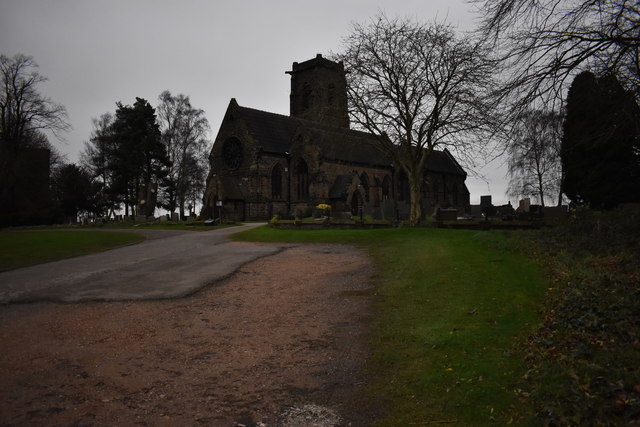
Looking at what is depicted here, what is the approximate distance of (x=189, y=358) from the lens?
7.35m

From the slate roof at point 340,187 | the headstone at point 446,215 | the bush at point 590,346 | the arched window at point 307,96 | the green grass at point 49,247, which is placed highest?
the arched window at point 307,96

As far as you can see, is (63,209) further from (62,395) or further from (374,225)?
(62,395)

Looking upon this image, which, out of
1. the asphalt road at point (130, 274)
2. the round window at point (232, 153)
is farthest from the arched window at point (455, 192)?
the asphalt road at point (130, 274)

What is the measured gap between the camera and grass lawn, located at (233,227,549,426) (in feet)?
17.9

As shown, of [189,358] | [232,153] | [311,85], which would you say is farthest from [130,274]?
[311,85]

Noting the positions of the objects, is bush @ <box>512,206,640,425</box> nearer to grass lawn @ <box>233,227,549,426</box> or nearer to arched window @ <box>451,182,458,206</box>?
grass lawn @ <box>233,227,549,426</box>

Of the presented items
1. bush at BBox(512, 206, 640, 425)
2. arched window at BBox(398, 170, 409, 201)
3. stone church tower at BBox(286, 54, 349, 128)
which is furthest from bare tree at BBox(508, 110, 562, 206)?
stone church tower at BBox(286, 54, 349, 128)

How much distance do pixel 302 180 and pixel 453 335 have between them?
3963 centimetres

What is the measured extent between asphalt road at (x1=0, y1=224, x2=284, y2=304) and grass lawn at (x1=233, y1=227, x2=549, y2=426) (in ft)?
17.6

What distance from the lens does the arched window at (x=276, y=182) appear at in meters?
46.3

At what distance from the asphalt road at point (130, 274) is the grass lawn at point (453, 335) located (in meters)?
5.37

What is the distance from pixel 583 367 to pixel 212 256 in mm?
14044

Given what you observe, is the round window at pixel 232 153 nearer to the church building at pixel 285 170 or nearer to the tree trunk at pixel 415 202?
the church building at pixel 285 170

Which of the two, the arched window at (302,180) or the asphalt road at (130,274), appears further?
the arched window at (302,180)
